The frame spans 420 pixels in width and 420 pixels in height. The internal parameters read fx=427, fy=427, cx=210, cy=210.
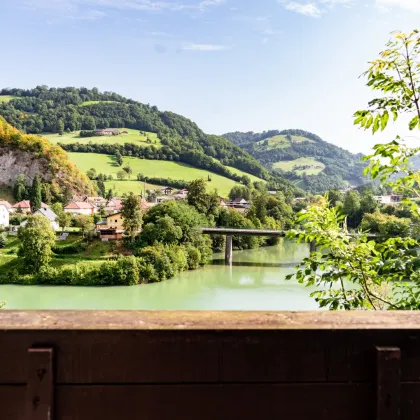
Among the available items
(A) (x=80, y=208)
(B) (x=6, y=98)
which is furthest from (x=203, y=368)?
(B) (x=6, y=98)

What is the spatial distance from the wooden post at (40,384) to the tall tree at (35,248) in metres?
21.7

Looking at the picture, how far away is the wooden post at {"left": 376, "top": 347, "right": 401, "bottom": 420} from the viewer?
78cm

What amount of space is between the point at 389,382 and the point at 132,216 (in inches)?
944

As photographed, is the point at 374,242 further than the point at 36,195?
No

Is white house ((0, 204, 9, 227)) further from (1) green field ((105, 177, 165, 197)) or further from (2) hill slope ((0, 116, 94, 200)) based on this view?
(1) green field ((105, 177, 165, 197))

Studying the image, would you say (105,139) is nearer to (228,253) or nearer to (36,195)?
(36,195)

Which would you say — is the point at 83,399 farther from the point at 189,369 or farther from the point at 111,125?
the point at 111,125

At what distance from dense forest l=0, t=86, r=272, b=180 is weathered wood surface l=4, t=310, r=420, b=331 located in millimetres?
67622

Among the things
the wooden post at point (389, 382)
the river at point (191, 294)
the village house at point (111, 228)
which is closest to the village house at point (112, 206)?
the village house at point (111, 228)

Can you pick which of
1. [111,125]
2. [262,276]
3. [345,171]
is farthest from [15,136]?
→ [345,171]

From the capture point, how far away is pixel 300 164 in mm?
113750

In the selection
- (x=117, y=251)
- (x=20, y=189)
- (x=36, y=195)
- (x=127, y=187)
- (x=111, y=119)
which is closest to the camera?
(x=117, y=251)

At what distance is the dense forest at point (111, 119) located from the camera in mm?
77125

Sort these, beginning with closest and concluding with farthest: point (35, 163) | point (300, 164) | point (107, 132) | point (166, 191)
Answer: point (35, 163)
point (166, 191)
point (107, 132)
point (300, 164)
